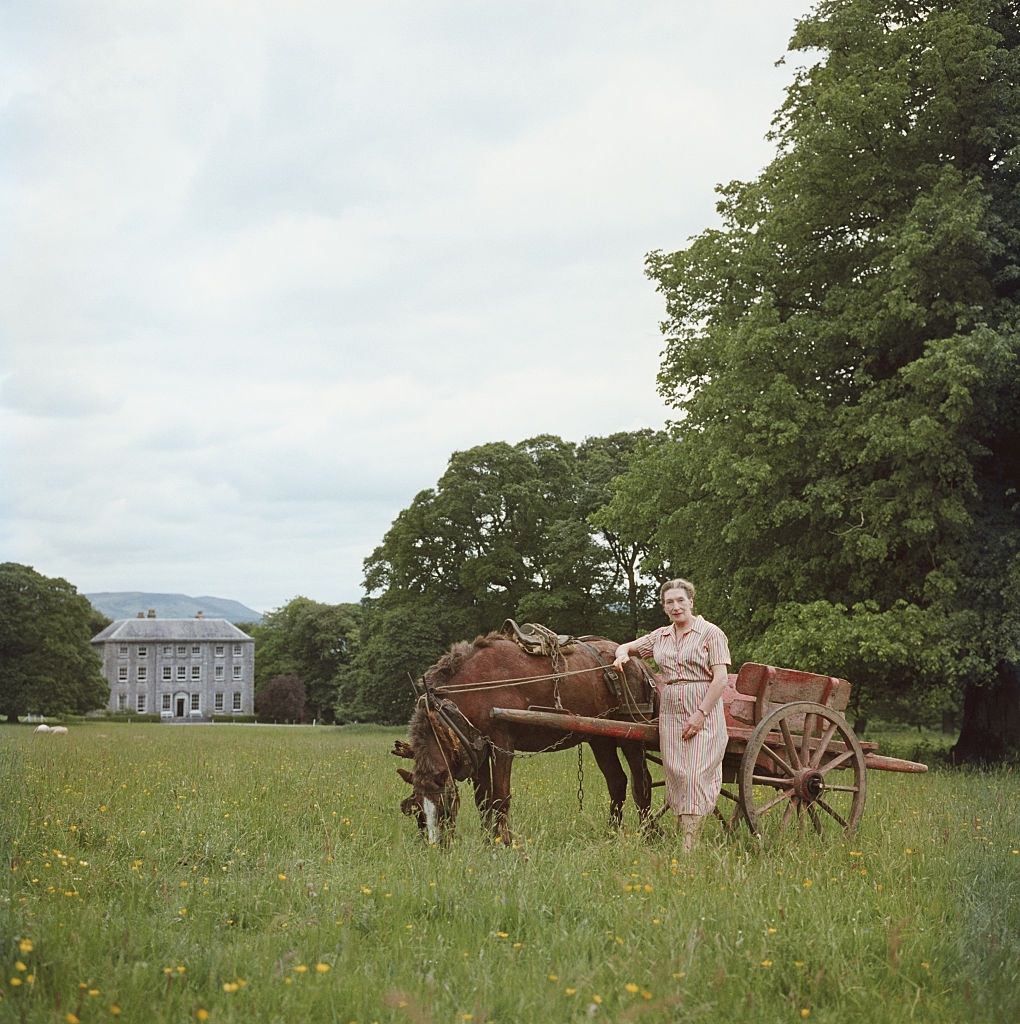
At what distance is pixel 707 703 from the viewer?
784cm

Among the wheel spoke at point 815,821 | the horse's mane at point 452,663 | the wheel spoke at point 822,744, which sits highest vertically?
the horse's mane at point 452,663

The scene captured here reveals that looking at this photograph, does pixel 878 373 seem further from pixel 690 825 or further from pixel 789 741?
pixel 690 825

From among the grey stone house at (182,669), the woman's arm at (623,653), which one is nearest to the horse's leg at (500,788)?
the woman's arm at (623,653)

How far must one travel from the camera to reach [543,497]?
138ft

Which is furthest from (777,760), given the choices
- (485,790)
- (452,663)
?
(452,663)

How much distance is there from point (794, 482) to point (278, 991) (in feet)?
50.2

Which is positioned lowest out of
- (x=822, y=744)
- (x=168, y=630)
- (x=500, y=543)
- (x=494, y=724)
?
(x=822, y=744)

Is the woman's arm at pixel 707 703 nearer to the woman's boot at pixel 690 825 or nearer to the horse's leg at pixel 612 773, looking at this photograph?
the woman's boot at pixel 690 825

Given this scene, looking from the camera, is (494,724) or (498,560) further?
(498,560)

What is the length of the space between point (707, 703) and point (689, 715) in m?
0.27

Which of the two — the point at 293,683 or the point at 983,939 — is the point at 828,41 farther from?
the point at 293,683

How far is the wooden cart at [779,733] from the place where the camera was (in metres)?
7.98

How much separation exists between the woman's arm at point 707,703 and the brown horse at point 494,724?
85 centimetres

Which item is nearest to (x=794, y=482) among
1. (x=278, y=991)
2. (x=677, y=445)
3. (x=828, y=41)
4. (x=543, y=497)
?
(x=677, y=445)
